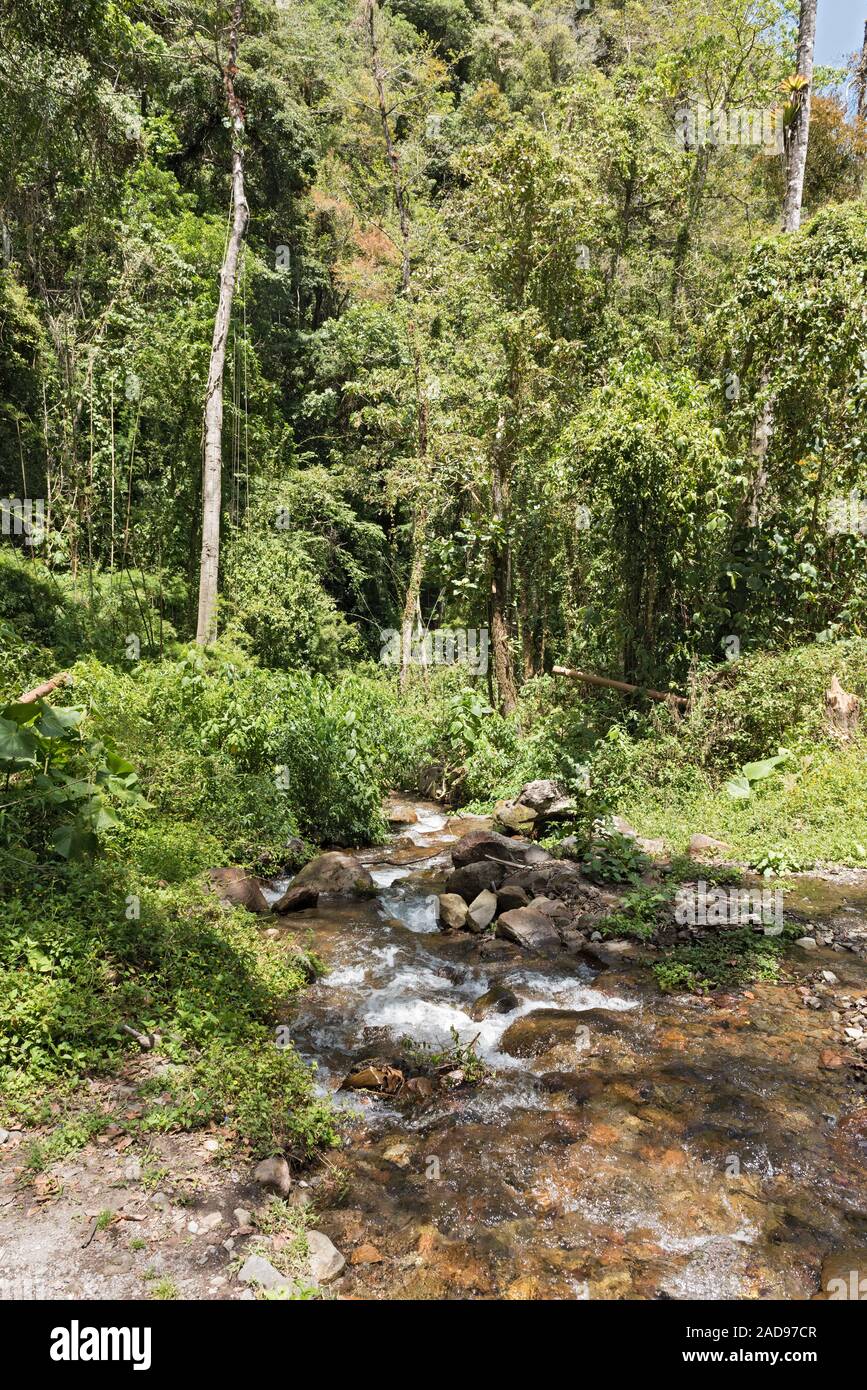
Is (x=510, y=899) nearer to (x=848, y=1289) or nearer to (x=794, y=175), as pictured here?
(x=848, y=1289)

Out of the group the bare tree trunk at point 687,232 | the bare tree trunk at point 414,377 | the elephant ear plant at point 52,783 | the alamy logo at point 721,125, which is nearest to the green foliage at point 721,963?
the elephant ear plant at point 52,783

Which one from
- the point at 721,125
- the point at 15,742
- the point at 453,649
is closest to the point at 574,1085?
the point at 15,742

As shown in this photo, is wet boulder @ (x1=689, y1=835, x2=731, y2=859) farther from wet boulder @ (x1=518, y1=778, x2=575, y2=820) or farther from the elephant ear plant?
the elephant ear plant

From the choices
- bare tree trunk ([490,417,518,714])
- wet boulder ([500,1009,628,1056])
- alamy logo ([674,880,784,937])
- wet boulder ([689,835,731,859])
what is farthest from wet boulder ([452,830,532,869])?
bare tree trunk ([490,417,518,714])

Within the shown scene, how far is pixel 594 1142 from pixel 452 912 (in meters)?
3.17

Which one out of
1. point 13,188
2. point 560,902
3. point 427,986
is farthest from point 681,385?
point 13,188

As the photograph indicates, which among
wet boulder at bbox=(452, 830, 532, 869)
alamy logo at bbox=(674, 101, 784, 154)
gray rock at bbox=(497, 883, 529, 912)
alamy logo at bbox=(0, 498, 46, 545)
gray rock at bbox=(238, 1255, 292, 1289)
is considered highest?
alamy logo at bbox=(674, 101, 784, 154)

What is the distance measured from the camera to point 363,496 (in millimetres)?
19297

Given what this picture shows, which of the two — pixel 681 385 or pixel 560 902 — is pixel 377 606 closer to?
pixel 681 385

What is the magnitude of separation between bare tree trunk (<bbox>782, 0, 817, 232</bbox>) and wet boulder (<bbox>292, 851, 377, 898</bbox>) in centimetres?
1128

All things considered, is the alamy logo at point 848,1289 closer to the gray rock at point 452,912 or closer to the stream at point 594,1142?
the stream at point 594,1142
